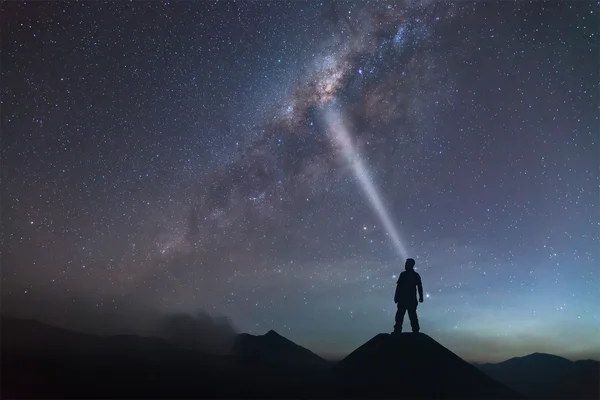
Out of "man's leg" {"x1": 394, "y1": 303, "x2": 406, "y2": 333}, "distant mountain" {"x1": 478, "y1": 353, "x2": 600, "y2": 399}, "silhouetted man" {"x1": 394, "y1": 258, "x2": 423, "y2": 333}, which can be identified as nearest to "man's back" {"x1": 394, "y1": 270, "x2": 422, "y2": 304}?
"silhouetted man" {"x1": 394, "y1": 258, "x2": 423, "y2": 333}

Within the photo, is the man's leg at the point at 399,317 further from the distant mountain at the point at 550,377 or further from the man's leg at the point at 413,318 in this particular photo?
the distant mountain at the point at 550,377

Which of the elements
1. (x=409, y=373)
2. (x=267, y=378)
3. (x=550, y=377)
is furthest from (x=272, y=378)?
(x=550, y=377)

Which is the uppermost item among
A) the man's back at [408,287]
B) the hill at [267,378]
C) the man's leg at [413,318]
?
the man's back at [408,287]

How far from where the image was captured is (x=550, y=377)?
20844mm

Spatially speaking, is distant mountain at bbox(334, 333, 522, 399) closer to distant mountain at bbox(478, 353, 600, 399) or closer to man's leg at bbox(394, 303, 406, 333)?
man's leg at bbox(394, 303, 406, 333)

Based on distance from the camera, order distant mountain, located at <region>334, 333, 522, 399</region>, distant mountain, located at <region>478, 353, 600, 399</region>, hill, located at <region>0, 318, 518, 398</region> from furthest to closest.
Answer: distant mountain, located at <region>478, 353, 600, 399</region> < distant mountain, located at <region>334, 333, 522, 399</region> < hill, located at <region>0, 318, 518, 398</region>

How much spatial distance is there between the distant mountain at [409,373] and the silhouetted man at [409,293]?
721 mm

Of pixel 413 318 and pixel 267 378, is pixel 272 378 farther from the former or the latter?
pixel 413 318

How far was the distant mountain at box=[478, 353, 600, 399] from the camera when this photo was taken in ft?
50.6

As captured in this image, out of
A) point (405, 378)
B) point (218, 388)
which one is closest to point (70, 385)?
point (218, 388)

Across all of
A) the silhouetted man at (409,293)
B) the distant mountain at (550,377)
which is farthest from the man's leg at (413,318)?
the distant mountain at (550,377)

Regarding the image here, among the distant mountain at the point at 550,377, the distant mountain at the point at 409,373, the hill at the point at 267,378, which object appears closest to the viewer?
the hill at the point at 267,378

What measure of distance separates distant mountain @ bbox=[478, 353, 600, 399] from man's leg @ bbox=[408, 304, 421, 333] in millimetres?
→ 4418

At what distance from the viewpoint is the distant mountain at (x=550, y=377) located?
15430mm
